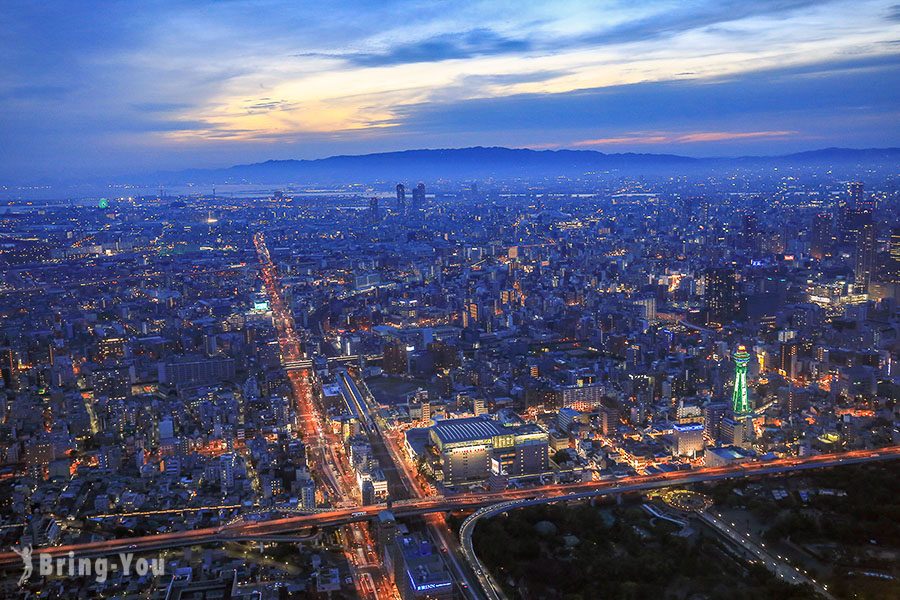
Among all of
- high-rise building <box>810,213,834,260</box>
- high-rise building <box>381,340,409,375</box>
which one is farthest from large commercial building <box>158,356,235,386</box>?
high-rise building <box>810,213,834,260</box>

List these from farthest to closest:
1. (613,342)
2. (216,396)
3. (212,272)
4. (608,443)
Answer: (212,272) → (613,342) → (216,396) → (608,443)

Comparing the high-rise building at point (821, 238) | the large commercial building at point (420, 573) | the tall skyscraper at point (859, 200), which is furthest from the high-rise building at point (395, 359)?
the tall skyscraper at point (859, 200)

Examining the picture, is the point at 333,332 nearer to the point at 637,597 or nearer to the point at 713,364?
the point at 713,364

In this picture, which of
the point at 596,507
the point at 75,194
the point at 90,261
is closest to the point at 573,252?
the point at 90,261

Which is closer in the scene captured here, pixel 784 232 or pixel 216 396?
pixel 216 396

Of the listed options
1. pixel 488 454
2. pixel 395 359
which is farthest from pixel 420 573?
pixel 395 359

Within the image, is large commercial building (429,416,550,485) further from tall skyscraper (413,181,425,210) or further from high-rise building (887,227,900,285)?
tall skyscraper (413,181,425,210)
